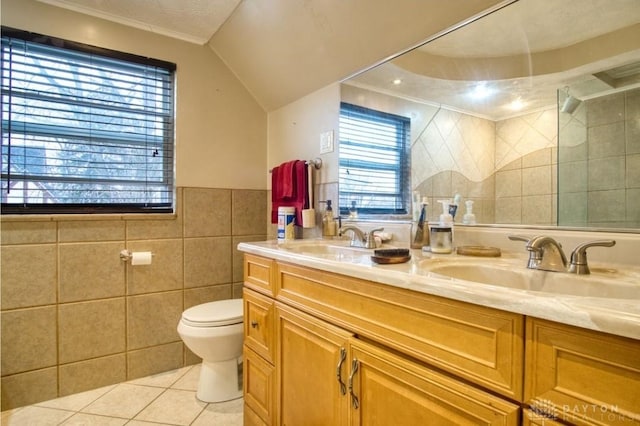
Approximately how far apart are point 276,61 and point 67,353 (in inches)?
80.5

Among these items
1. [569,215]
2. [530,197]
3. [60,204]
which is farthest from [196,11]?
[569,215]

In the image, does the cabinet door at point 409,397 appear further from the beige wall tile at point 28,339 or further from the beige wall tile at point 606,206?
the beige wall tile at point 28,339

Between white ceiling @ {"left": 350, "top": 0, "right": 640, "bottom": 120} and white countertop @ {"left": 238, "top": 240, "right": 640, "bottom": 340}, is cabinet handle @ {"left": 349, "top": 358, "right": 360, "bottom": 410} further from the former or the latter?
white ceiling @ {"left": 350, "top": 0, "right": 640, "bottom": 120}

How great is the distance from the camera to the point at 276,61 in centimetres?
200

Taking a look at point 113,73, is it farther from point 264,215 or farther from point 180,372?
point 180,372

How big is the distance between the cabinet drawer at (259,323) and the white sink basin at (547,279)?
0.69 metres

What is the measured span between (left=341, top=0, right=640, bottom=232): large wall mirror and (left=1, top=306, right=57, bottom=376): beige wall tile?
207 centimetres

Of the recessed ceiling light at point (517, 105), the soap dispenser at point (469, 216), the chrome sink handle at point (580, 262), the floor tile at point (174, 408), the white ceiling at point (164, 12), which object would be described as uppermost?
the white ceiling at point (164, 12)

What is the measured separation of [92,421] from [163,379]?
1.42ft

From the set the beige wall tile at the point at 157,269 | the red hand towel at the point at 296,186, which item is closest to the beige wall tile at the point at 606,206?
the red hand towel at the point at 296,186

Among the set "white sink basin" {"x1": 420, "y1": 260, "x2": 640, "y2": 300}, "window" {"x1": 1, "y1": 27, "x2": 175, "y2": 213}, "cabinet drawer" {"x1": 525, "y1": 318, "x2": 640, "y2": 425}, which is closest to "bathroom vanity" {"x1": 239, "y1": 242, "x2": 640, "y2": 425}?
"cabinet drawer" {"x1": 525, "y1": 318, "x2": 640, "y2": 425}

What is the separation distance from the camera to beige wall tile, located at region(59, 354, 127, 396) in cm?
183

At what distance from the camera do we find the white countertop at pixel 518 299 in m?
0.49

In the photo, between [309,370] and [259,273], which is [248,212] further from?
[309,370]
